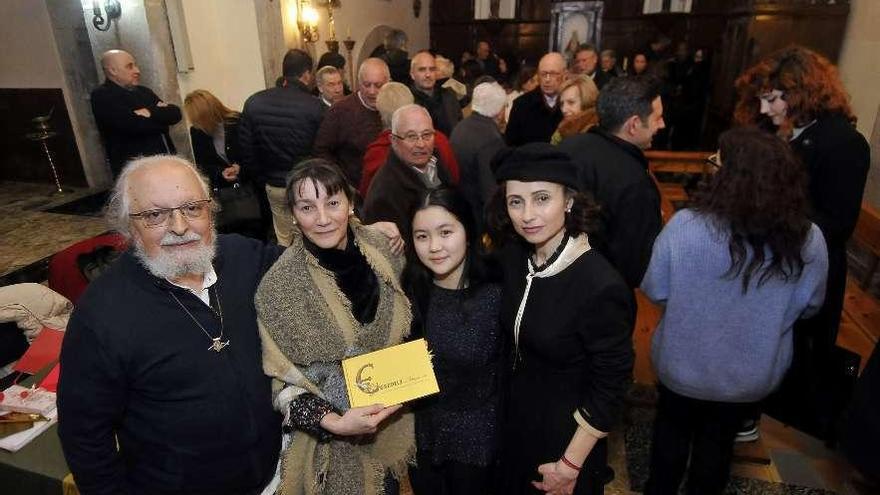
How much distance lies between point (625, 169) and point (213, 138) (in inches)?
143

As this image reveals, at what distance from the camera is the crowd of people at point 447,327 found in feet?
5.20

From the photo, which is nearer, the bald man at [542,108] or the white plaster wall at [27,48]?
the bald man at [542,108]

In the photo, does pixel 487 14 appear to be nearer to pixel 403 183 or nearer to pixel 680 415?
pixel 403 183

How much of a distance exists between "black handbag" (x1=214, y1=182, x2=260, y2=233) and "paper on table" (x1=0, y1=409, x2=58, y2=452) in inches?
97.4

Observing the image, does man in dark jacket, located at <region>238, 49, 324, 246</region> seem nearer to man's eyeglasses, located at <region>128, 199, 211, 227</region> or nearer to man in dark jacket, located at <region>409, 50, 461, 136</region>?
man in dark jacket, located at <region>409, 50, 461, 136</region>

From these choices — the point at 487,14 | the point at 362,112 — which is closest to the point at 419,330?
the point at 362,112

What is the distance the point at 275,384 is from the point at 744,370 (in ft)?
5.49

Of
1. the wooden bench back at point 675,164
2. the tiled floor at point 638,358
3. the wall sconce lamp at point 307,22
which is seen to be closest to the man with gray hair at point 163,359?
the tiled floor at point 638,358

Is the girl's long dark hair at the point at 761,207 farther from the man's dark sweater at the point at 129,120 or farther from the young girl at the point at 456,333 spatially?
the man's dark sweater at the point at 129,120

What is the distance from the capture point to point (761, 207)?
177 cm

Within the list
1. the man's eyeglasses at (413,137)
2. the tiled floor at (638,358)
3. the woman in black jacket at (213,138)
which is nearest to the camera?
the tiled floor at (638,358)

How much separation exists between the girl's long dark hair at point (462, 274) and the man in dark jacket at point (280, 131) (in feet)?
8.10

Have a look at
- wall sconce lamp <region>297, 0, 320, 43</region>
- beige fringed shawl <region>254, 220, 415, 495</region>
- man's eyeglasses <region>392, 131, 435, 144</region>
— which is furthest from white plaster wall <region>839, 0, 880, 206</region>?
wall sconce lamp <region>297, 0, 320, 43</region>

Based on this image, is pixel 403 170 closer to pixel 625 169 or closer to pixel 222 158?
pixel 625 169
